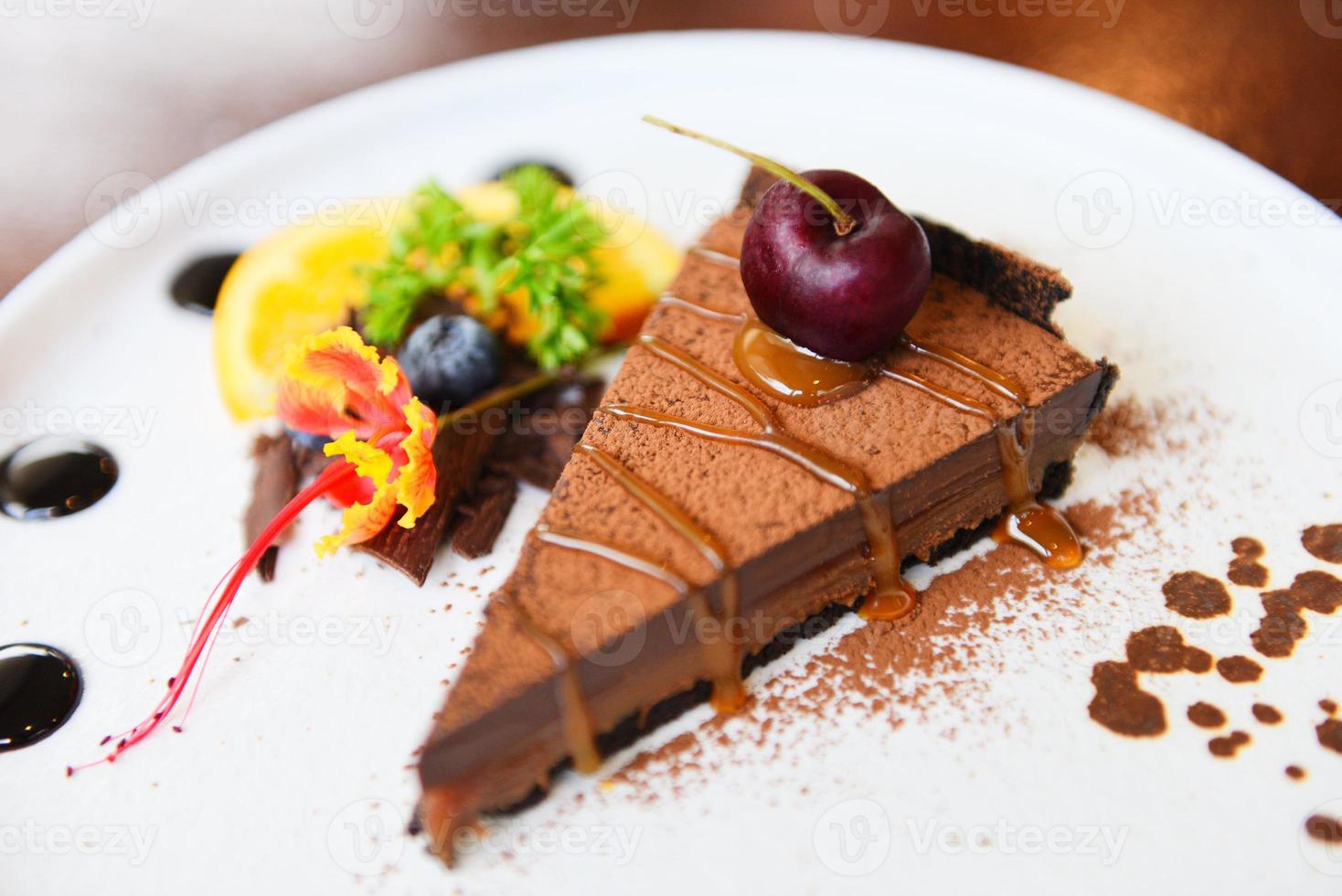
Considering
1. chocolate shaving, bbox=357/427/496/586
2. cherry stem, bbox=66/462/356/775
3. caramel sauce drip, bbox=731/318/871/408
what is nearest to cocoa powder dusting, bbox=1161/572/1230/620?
caramel sauce drip, bbox=731/318/871/408

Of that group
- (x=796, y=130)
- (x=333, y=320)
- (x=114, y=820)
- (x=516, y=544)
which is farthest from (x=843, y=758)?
(x=796, y=130)

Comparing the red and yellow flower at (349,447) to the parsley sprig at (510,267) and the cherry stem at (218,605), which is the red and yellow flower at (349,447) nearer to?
the cherry stem at (218,605)

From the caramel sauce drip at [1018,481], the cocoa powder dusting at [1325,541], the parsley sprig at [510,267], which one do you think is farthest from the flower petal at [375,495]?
the cocoa powder dusting at [1325,541]

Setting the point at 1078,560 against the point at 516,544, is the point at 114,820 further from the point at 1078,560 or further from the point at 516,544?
the point at 1078,560

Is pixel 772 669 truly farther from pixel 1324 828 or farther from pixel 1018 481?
pixel 1324 828

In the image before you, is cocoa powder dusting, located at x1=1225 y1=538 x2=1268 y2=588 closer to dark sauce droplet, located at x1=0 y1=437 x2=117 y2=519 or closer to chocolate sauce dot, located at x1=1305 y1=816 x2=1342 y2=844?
chocolate sauce dot, located at x1=1305 y1=816 x2=1342 y2=844
